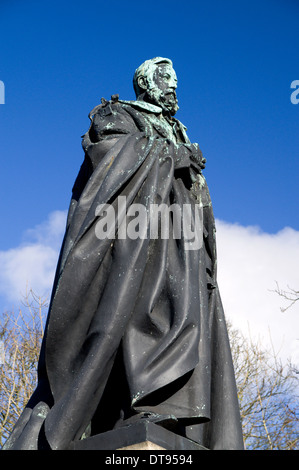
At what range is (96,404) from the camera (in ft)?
12.9

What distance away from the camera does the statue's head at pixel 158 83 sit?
5.37m

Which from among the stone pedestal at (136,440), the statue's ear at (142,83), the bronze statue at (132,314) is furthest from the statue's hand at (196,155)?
the stone pedestal at (136,440)

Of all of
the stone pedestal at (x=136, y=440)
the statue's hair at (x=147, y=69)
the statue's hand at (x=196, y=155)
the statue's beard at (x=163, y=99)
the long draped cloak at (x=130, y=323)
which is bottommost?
the stone pedestal at (x=136, y=440)

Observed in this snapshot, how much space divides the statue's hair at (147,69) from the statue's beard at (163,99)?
11 cm

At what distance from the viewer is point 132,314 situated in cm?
417

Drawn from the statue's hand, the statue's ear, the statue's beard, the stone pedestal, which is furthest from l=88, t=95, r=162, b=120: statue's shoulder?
the stone pedestal

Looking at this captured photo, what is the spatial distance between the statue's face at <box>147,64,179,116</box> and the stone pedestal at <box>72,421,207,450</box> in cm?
257

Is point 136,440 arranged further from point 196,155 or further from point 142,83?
point 142,83

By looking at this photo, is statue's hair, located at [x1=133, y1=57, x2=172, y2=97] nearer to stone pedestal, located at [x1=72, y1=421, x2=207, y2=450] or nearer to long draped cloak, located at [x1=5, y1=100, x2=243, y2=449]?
long draped cloak, located at [x1=5, y1=100, x2=243, y2=449]

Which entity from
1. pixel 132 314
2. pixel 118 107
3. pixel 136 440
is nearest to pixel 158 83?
pixel 118 107

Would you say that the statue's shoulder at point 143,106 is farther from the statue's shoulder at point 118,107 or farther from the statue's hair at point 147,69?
the statue's hair at point 147,69

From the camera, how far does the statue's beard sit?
17.6 feet

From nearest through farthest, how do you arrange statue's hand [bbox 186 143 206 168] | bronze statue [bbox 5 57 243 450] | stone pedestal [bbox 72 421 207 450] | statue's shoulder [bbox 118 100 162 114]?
stone pedestal [bbox 72 421 207 450], bronze statue [bbox 5 57 243 450], statue's hand [bbox 186 143 206 168], statue's shoulder [bbox 118 100 162 114]

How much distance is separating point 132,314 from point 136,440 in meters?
0.83
